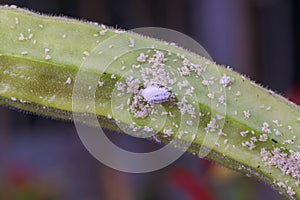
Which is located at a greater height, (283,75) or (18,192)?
(283,75)

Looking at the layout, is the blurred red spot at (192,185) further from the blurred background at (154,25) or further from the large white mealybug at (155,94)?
the large white mealybug at (155,94)

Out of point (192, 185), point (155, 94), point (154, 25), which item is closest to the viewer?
point (155, 94)

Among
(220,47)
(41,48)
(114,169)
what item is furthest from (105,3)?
(41,48)

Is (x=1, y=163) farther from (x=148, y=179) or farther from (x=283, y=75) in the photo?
(x=283, y=75)

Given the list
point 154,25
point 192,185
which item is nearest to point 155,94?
point 192,185

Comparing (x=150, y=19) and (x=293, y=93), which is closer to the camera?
(x=293, y=93)

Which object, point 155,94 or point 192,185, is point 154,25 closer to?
point 192,185
